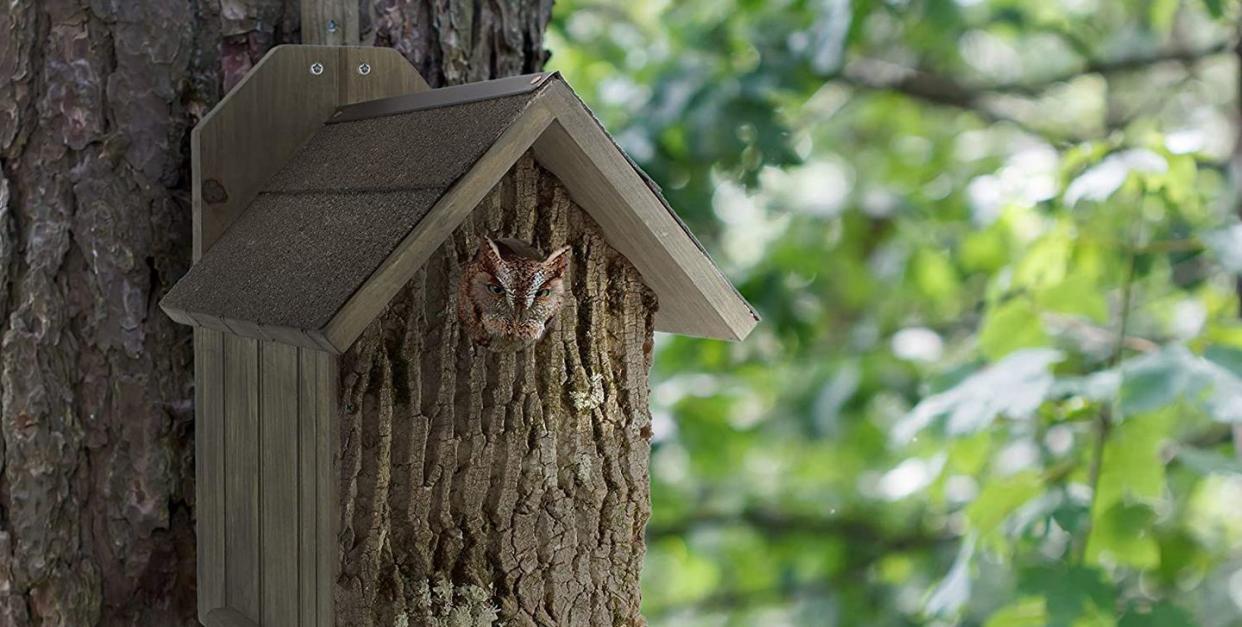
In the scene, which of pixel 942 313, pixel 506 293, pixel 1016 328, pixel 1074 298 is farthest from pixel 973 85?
pixel 506 293

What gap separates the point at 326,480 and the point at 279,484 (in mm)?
113

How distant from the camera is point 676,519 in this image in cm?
404

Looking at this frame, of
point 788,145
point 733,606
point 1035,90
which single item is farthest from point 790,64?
point 733,606

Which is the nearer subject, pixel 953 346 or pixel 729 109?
pixel 729 109

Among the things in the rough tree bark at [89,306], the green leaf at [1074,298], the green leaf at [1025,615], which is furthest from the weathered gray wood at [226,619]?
the green leaf at [1074,298]

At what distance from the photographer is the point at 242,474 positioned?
4.35ft

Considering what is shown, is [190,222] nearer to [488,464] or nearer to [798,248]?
[488,464]

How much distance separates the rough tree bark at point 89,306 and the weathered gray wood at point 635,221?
1.65 ft

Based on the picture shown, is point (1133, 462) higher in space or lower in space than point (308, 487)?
higher

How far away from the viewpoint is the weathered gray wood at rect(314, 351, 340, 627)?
115 centimetres

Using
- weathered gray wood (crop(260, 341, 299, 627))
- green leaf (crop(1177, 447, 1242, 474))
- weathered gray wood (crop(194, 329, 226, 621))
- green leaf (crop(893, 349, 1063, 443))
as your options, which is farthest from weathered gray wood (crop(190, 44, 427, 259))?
green leaf (crop(1177, 447, 1242, 474))

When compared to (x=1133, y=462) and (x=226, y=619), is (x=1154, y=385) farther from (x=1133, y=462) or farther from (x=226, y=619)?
(x=226, y=619)

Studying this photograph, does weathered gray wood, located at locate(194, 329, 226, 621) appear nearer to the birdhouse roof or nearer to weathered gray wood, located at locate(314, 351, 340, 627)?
the birdhouse roof

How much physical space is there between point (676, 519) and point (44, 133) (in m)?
2.85
